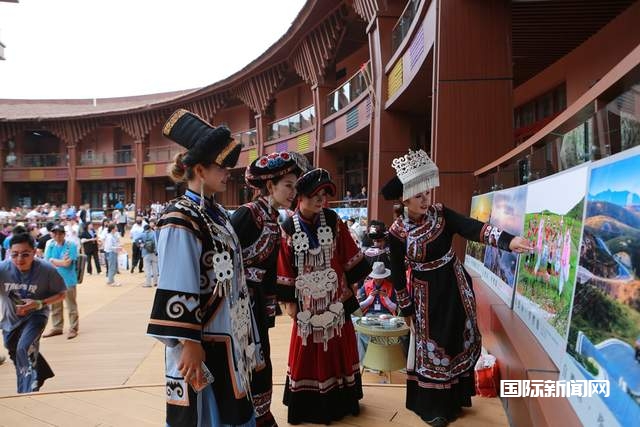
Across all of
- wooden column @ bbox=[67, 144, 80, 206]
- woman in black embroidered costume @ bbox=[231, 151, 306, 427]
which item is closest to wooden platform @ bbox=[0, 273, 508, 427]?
woman in black embroidered costume @ bbox=[231, 151, 306, 427]

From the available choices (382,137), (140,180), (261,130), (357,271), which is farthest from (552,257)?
(140,180)

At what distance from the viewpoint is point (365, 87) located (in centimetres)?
1164

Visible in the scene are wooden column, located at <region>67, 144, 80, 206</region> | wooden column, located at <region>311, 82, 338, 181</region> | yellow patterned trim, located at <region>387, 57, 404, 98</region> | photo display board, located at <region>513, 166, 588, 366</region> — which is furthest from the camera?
wooden column, located at <region>67, 144, 80, 206</region>

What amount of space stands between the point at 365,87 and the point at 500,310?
949 centimetres

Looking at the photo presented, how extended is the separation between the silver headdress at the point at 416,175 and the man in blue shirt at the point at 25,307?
313 cm

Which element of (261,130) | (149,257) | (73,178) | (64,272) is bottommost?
(149,257)

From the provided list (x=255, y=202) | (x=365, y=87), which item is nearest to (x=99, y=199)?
(x=365, y=87)

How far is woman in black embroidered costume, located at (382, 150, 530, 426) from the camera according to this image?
2680mm

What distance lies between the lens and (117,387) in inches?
134

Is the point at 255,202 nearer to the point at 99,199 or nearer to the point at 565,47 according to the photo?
the point at 565,47

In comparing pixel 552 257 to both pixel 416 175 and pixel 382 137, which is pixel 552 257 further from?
pixel 382 137

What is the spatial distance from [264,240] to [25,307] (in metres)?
2.54

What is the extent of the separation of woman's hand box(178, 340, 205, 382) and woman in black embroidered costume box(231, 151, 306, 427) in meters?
0.72

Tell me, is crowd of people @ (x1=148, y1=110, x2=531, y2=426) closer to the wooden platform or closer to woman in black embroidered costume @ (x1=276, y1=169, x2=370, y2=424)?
woman in black embroidered costume @ (x1=276, y1=169, x2=370, y2=424)
